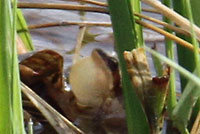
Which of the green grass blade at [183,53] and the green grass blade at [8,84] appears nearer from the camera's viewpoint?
the green grass blade at [8,84]

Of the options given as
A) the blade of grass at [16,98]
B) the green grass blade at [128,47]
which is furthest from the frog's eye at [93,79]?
the blade of grass at [16,98]

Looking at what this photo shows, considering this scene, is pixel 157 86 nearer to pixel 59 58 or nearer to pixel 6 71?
pixel 6 71

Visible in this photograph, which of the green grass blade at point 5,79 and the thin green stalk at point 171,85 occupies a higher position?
the green grass blade at point 5,79

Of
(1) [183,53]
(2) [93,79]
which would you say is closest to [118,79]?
(2) [93,79]

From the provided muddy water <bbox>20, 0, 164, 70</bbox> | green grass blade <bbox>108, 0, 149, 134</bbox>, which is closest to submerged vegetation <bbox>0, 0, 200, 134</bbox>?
green grass blade <bbox>108, 0, 149, 134</bbox>

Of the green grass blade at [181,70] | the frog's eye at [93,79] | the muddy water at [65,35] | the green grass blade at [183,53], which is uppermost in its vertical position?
the green grass blade at [181,70]

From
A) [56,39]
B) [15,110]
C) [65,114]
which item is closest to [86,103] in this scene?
[65,114]

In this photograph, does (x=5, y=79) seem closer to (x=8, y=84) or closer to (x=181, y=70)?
(x=8, y=84)

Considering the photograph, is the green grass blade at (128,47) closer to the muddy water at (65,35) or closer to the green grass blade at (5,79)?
the green grass blade at (5,79)
